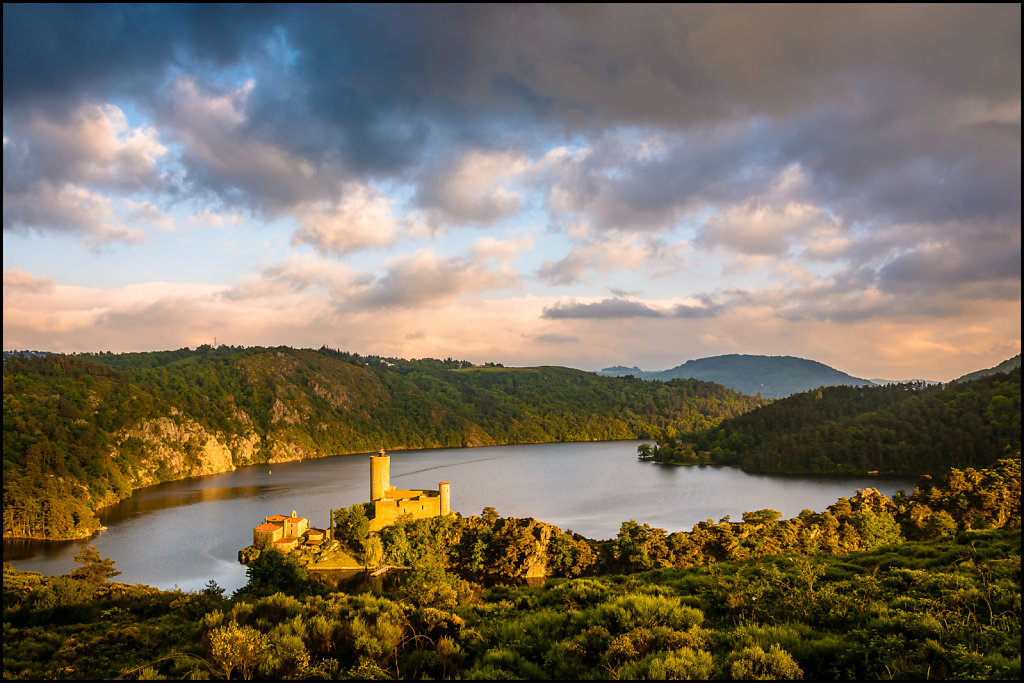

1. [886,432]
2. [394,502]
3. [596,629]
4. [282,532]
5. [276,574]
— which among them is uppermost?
[596,629]

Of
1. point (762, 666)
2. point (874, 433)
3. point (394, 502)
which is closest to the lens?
point (762, 666)

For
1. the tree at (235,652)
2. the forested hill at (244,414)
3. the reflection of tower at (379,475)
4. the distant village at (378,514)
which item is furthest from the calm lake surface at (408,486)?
the tree at (235,652)

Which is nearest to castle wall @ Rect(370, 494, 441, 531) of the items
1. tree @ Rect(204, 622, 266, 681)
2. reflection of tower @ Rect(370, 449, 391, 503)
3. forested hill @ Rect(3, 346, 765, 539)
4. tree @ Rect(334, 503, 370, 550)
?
tree @ Rect(334, 503, 370, 550)

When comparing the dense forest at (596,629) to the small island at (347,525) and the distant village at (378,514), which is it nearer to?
the small island at (347,525)

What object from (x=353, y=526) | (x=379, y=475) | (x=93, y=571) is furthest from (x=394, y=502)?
(x=93, y=571)

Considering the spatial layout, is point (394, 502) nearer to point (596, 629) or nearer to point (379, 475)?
point (379, 475)

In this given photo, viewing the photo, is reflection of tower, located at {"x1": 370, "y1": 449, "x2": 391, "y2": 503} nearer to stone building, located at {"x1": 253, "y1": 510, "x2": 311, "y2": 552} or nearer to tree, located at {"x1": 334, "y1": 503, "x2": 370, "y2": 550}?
tree, located at {"x1": 334, "y1": 503, "x2": 370, "y2": 550}
